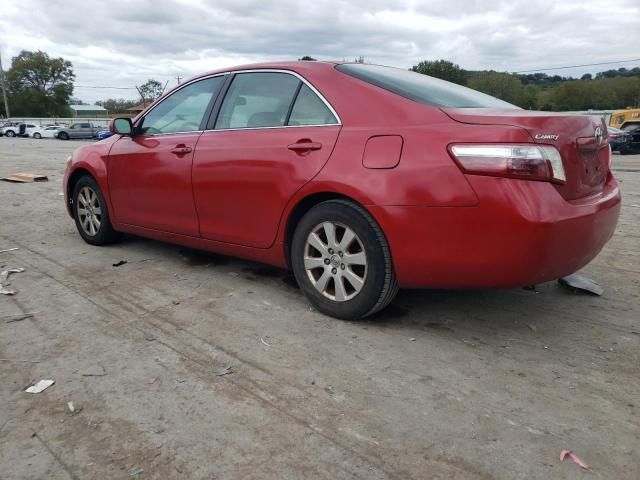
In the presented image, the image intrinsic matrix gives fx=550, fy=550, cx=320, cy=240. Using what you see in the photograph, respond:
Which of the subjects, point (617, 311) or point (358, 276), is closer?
point (358, 276)

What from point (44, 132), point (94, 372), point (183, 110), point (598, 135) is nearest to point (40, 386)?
→ point (94, 372)

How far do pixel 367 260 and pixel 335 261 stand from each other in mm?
247

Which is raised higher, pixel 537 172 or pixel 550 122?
pixel 550 122

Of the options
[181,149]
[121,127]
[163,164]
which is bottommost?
[163,164]

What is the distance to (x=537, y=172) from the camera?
2.73m

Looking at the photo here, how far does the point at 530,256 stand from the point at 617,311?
134 centimetres

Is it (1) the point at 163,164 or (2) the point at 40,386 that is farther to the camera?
(1) the point at 163,164

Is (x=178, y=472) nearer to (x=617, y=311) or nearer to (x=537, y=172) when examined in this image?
(x=537, y=172)

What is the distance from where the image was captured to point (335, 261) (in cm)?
334

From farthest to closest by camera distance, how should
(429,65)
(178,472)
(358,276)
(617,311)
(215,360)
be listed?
(429,65) < (617,311) < (358,276) < (215,360) < (178,472)

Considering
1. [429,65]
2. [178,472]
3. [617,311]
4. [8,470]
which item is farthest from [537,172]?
[429,65]

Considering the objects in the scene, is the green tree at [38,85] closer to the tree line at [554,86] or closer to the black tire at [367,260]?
the tree line at [554,86]

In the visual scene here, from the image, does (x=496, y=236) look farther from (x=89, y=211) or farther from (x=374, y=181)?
(x=89, y=211)

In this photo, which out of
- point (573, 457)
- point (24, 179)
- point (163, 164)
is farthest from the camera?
point (24, 179)
